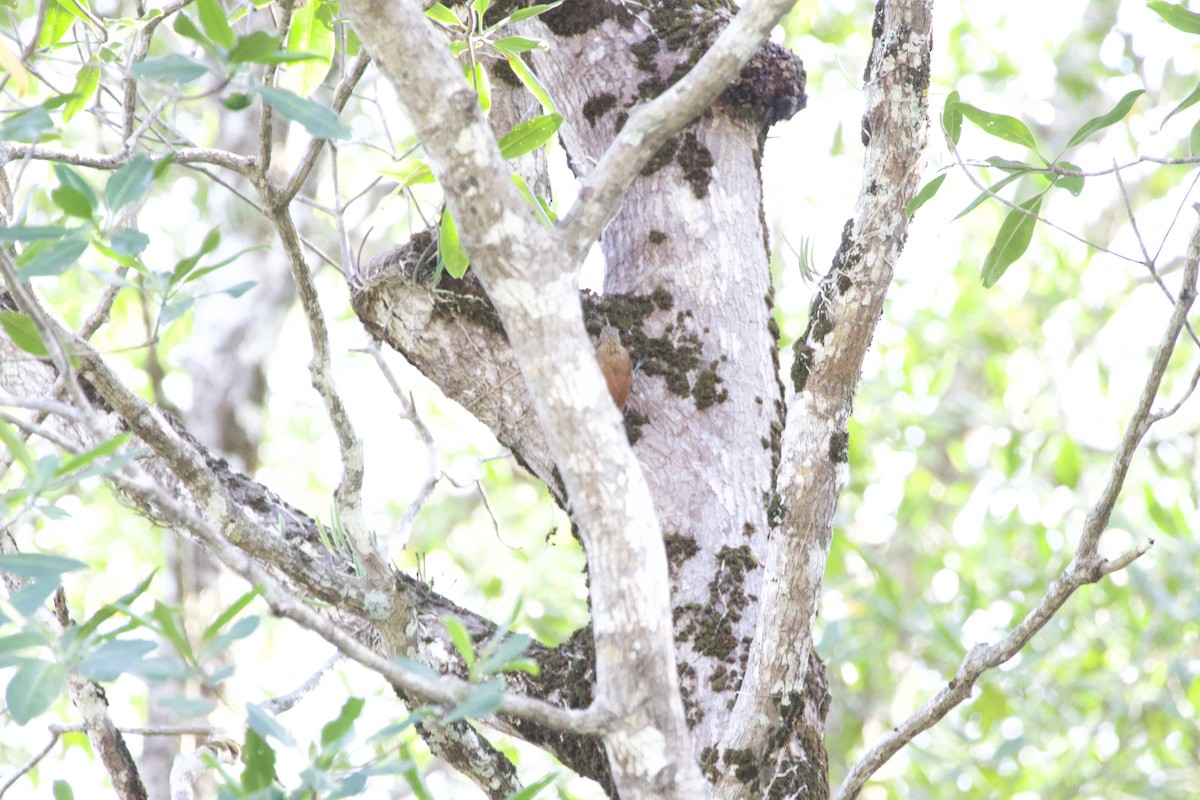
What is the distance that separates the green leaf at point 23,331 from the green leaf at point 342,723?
18.5 inches

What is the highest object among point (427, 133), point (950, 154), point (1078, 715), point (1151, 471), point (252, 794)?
point (1151, 471)

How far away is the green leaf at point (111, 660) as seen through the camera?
81 cm

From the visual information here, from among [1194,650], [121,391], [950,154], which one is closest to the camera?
[121,391]

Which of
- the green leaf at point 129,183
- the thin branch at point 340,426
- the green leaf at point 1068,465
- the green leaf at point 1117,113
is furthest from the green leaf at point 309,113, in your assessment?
the green leaf at point 1068,465

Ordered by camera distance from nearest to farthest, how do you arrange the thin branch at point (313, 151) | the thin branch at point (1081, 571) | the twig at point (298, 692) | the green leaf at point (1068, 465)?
1. the thin branch at point (1081, 571)
2. the thin branch at point (313, 151)
3. the twig at point (298, 692)
4. the green leaf at point (1068, 465)

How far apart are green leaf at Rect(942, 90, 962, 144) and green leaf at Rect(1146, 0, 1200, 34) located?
0.89 ft

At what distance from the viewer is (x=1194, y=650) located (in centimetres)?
391

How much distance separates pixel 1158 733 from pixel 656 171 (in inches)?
123

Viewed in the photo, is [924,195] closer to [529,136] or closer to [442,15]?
[529,136]

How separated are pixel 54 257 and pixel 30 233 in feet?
0.09

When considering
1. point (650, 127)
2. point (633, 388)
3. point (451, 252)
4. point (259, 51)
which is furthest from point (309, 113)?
point (633, 388)

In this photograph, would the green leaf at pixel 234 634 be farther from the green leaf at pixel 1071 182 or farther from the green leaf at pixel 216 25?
the green leaf at pixel 1071 182

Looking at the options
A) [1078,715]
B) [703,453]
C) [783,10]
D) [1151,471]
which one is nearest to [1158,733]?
[1078,715]

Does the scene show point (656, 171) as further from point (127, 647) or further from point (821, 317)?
point (127, 647)
